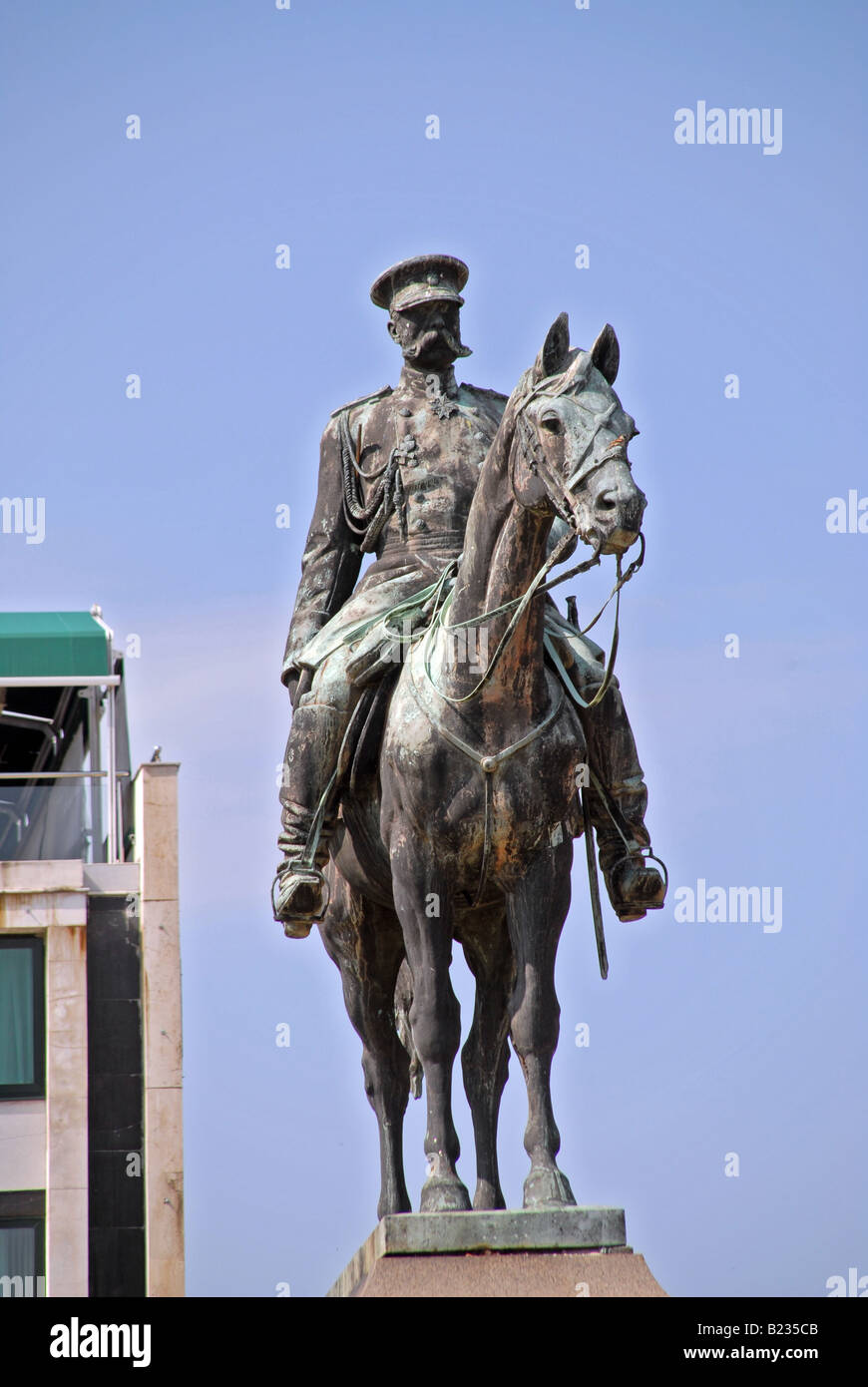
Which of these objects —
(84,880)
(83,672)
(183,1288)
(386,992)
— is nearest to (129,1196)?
(183,1288)

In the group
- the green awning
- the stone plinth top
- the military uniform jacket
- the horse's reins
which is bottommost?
the stone plinth top

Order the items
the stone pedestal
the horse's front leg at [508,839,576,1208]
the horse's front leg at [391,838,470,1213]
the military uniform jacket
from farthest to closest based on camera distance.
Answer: the military uniform jacket, the horse's front leg at [391,838,470,1213], the horse's front leg at [508,839,576,1208], the stone pedestal

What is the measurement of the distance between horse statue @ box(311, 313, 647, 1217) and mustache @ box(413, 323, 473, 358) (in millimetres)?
1873

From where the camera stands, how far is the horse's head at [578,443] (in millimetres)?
12844

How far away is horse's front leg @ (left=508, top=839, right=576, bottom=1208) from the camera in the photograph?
13656mm

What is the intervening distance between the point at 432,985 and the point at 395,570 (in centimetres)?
314

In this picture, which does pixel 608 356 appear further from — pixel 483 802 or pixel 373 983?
pixel 373 983

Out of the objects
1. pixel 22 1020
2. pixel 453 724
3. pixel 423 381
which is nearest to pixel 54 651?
pixel 22 1020

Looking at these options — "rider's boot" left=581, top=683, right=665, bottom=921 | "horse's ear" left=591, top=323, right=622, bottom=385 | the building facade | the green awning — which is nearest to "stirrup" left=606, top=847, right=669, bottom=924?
"rider's boot" left=581, top=683, right=665, bottom=921

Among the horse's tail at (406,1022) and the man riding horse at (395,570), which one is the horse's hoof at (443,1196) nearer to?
the horse's tail at (406,1022)

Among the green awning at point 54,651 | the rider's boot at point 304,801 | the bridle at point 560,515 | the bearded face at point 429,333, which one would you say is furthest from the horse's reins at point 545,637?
the green awning at point 54,651

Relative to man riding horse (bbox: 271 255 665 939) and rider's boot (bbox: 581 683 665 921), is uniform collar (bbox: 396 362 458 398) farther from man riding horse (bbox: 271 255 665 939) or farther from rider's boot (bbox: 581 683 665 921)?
rider's boot (bbox: 581 683 665 921)

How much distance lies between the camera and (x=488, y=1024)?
49.6 ft

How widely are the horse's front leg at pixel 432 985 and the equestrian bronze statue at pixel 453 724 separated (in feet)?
0.04
